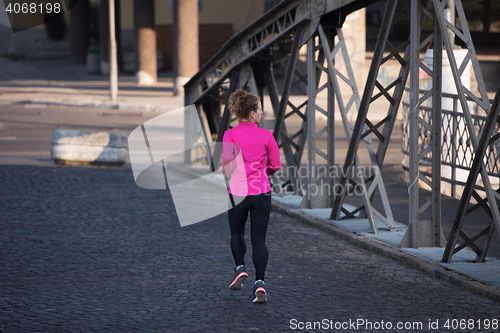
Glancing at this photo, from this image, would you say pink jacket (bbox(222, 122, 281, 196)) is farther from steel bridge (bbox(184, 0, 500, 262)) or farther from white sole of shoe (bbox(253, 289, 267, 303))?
steel bridge (bbox(184, 0, 500, 262))

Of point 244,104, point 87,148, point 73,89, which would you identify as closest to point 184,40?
point 73,89

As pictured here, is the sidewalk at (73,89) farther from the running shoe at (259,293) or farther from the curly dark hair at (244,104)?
the running shoe at (259,293)

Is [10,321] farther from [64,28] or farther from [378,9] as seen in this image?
[64,28]

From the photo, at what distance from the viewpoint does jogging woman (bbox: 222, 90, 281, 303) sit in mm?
5273

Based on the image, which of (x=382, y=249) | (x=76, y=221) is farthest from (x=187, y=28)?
(x=382, y=249)

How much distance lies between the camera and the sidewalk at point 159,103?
5.96 metres

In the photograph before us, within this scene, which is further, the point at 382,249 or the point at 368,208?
the point at 368,208

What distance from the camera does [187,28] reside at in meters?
27.0

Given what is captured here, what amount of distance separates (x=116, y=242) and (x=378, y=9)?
31840 millimetres

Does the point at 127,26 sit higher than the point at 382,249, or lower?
higher

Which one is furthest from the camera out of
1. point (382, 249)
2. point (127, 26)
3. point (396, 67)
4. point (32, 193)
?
point (127, 26)

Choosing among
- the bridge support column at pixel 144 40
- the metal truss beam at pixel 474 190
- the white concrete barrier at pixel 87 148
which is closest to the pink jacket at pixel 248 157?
the metal truss beam at pixel 474 190

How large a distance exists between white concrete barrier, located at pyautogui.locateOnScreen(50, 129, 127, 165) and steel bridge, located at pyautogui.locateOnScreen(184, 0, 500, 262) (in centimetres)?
141

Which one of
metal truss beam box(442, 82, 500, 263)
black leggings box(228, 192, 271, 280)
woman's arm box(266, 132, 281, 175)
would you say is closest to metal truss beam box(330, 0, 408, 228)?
metal truss beam box(442, 82, 500, 263)
